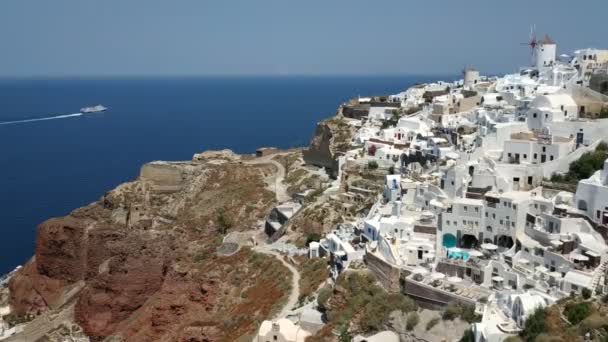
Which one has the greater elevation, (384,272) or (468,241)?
(468,241)

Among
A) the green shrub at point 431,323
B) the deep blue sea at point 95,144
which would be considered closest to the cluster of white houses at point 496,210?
the green shrub at point 431,323

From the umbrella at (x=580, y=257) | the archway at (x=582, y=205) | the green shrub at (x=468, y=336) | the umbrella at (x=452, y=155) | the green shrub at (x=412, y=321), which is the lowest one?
the green shrub at (x=412, y=321)

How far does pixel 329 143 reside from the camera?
5731 cm

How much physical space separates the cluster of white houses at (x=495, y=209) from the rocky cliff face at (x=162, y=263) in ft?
20.5

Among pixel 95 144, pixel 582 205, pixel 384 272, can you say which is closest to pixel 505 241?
pixel 582 205

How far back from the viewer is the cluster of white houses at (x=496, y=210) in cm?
2597

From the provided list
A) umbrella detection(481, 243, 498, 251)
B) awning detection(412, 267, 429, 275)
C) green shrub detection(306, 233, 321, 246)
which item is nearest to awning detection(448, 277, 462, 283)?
awning detection(412, 267, 429, 275)

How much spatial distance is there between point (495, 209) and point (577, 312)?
8.47 metres

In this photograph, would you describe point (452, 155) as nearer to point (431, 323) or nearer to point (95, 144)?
point (431, 323)

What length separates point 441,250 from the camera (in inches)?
1217

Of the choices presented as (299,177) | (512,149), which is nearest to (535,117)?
(512,149)

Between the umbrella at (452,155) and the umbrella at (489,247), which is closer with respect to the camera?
the umbrella at (489,247)

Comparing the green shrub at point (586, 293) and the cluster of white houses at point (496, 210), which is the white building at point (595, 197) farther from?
the green shrub at point (586, 293)

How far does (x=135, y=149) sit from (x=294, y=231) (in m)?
78.6
